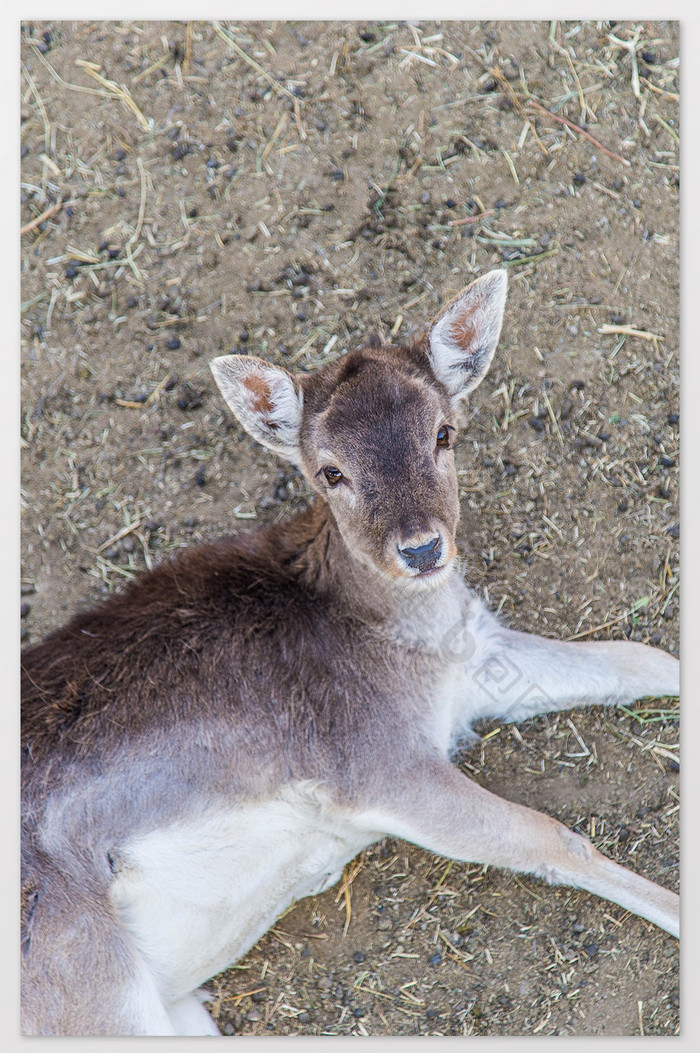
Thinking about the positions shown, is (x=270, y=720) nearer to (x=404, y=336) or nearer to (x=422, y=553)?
(x=422, y=553)

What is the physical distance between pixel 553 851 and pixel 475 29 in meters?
3.12

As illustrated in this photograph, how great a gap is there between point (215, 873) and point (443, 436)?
1.65 m

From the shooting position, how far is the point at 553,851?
10.2ft

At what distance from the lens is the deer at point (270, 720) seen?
106 inches

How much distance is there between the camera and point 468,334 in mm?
2840

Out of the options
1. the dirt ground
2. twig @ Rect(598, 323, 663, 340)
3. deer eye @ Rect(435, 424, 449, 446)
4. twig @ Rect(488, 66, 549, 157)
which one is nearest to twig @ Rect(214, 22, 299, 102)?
the dirt ground

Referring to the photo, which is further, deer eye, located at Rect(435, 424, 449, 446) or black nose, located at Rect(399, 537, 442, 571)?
deer eye, located at Rect(435, 424, 449, 446)

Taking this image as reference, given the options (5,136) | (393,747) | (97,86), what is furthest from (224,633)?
(97,86)

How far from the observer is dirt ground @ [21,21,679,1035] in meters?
3.32

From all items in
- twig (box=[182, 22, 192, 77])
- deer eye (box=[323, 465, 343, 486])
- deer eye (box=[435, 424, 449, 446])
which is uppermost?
twig (box=[182, 22, 192, 77])

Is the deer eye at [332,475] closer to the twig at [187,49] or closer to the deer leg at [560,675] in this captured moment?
the deer leg at [560,675]

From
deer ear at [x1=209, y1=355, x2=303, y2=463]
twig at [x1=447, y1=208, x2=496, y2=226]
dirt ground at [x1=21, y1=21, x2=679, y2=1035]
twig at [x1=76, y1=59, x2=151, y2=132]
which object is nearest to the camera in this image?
deer ear at [x1=209, y1=355, x2=303, y2=463]

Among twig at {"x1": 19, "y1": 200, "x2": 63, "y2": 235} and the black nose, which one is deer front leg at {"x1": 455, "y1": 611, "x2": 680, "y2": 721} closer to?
the black nose

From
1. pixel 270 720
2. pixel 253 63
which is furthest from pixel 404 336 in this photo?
pixel 270 720
